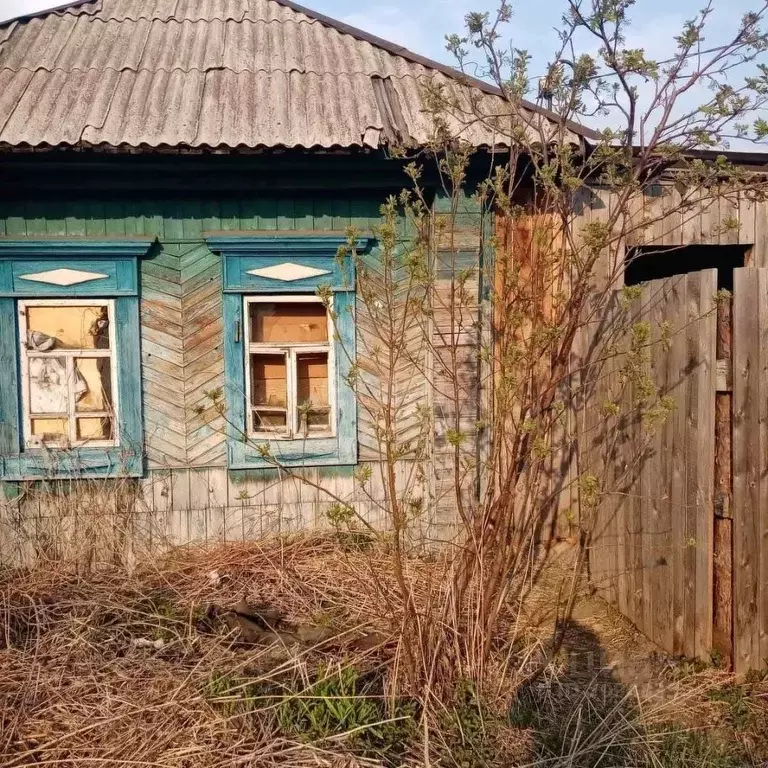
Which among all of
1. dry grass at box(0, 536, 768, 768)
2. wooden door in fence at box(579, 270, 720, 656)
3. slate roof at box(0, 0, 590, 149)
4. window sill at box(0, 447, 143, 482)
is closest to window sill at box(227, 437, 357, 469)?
window sill at box(0, 447, 143, 482)

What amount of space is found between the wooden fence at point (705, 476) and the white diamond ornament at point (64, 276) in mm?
3686

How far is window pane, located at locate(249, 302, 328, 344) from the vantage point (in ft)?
16.3

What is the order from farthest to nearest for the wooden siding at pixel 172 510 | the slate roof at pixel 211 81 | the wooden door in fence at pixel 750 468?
A: the wooden siding at pixel 172 510 → the slate roof at pixel 211 81 → the wooden door in fence at pixel 750 468

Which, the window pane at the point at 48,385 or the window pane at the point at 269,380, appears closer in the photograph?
the window pane at the point at 48,385

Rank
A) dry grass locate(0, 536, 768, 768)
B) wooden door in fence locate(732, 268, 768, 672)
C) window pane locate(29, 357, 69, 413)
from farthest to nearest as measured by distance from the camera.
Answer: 1. window pane locate(29, 357, 69, 413)
2. wooden door in fence locate(732, 268, 768, 672)
3. dry grass locate(0, 536, 768, 768)

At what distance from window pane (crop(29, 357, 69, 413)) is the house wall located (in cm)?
57

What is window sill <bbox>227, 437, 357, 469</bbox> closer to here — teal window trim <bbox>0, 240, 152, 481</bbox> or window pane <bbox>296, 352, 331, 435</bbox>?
window pane <bbox>296, 352, 331, 435</bbox>

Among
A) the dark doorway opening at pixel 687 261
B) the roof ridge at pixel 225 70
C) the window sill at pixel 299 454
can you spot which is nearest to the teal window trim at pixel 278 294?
the window sill at pixel 299 454

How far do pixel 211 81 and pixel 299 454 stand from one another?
116 inches

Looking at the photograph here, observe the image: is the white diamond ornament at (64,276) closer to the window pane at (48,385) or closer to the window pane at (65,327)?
the window pane at (65,327)

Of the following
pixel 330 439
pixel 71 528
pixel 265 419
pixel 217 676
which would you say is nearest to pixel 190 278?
pixel 265 419

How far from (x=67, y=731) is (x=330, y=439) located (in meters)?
2.59

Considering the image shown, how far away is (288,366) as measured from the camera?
496cm

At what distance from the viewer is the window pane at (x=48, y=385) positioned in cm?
484
